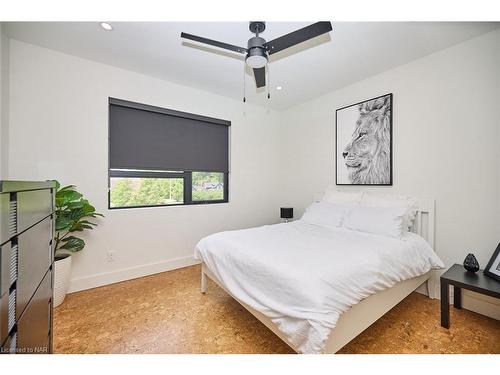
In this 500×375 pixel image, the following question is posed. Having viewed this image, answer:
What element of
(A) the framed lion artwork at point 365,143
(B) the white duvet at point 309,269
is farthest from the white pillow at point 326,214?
(A) the framed lion artwork at point 365,143

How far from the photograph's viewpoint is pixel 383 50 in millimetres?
2248

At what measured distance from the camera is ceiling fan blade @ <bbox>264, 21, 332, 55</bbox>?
143 cm

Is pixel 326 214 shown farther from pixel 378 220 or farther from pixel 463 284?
pixel 463 284

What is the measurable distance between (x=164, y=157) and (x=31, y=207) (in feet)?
7.21

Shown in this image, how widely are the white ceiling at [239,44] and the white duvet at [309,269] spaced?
1875 millimetres

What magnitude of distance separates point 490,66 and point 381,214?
160cm

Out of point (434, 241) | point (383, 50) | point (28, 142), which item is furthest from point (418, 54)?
point (28, 142)

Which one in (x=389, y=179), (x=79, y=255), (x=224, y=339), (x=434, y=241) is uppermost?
(x=389, y=179)

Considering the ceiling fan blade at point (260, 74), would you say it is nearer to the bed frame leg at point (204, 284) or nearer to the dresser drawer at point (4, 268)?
the dresser drawer at point (4, 268)

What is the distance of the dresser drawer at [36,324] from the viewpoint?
0.78 m

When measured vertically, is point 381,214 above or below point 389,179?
below

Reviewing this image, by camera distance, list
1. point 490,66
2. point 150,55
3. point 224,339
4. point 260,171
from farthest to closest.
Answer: point 260,171, point 150,55, point 490,66, point 224,339

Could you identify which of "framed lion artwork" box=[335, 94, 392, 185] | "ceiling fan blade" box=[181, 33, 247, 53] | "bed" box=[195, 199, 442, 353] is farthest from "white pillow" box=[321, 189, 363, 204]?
"ceiling fan blade" box=[181, 33, 247, 53]
